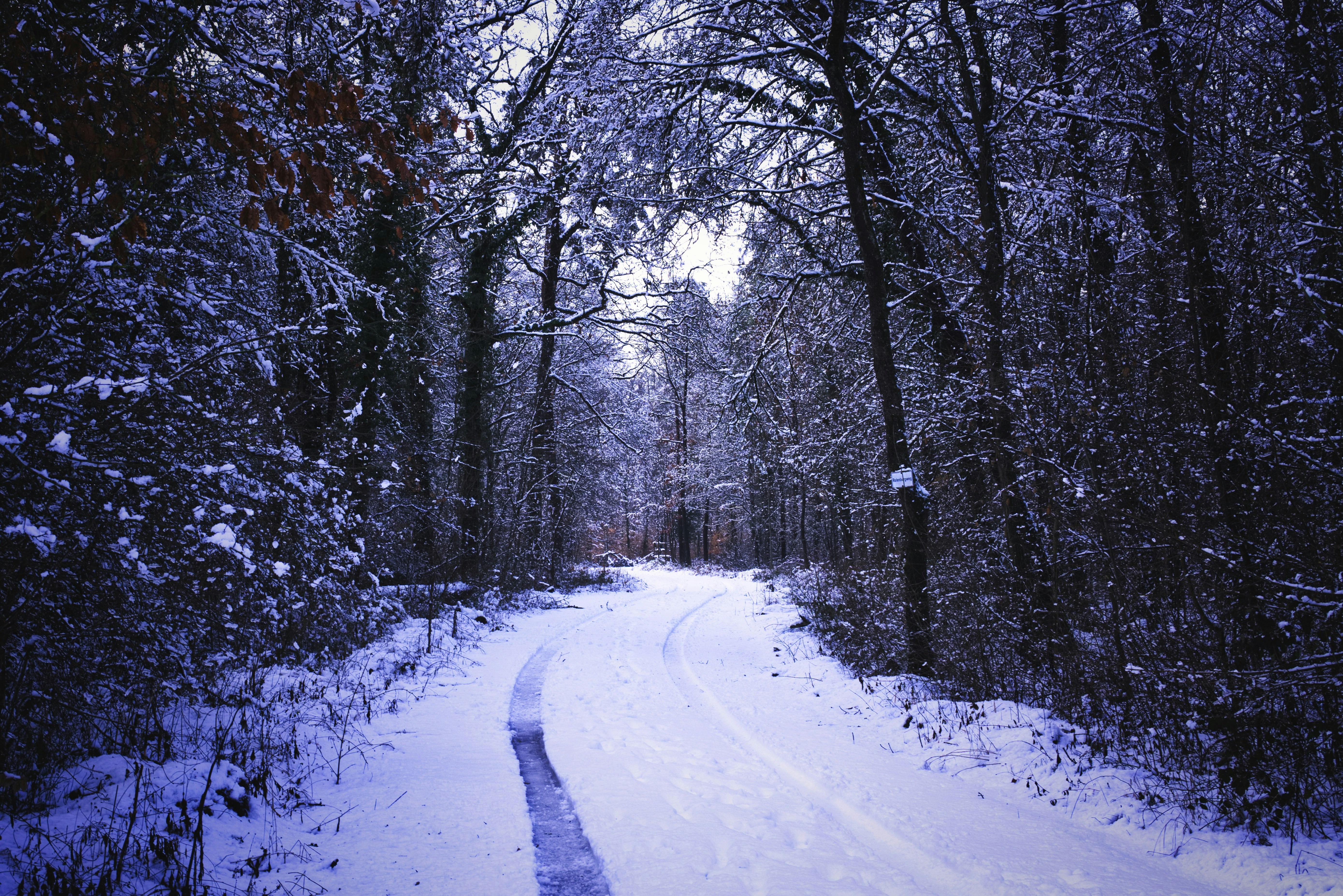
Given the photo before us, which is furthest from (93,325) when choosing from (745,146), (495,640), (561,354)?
(561,354)

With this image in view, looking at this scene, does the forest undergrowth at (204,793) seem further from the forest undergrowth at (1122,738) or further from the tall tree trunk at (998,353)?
the tall tree trunk at (998,353)

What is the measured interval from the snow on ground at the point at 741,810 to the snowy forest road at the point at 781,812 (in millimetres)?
19

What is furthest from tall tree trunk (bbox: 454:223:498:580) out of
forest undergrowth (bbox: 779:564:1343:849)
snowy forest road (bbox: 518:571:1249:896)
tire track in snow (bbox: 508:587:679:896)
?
forest undergrowth (bbox: 779:564:1343:849)

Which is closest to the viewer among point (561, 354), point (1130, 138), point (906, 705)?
point (906, 705)

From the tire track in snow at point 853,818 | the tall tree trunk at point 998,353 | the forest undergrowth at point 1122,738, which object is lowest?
the tire track in snow at point 853,818

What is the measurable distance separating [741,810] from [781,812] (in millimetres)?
289

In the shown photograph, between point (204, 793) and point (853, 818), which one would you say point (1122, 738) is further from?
point (204, 793)

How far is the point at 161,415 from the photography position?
4465 mm

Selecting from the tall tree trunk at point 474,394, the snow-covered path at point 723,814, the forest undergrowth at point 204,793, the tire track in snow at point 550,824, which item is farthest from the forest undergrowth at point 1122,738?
the tall tree trunk at point 474,394

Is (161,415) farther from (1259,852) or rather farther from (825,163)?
(825,163)

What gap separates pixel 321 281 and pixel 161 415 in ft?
16.8

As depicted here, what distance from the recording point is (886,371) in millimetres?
8203

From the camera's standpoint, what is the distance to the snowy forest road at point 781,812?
3.41 m

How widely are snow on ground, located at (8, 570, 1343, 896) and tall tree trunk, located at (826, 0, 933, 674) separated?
100cm
